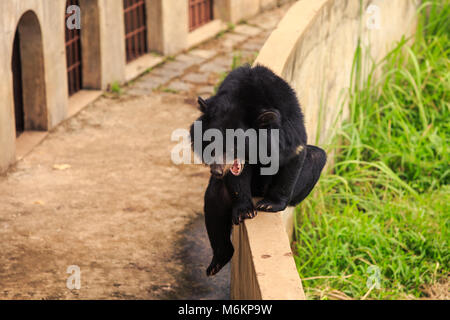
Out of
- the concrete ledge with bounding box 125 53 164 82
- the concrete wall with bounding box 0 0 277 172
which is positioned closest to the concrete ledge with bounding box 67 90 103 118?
the concrete wall with bounding box 0 0 277 172

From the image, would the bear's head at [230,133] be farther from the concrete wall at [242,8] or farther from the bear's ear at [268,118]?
the concrete wall at [242,8]

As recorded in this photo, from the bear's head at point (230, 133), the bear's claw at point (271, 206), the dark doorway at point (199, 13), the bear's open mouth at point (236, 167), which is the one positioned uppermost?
the bear's head at point (230, 133)

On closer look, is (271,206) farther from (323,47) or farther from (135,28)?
(135,28)

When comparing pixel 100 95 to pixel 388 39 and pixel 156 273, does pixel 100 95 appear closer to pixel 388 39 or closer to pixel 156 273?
pixel 388 39

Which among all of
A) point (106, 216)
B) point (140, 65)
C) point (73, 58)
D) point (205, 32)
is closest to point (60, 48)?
point (73, 58)

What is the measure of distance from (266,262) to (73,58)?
256 inches

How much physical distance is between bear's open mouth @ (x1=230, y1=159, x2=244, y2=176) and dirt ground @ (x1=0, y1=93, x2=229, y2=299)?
6.30 feet

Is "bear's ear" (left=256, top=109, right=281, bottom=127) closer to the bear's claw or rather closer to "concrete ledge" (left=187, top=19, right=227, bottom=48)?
the bear's claw

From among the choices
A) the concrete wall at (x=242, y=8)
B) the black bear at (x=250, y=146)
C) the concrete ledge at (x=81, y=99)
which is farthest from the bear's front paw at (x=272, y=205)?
the concrete wall at (x=242, y=8)

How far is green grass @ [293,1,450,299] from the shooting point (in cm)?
634

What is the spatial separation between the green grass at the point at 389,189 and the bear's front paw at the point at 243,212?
1731mm

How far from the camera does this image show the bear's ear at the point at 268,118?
375 centimetres

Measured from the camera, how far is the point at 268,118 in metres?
3.77

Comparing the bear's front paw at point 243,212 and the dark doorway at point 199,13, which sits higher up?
the bear's front paw at point 243,212
